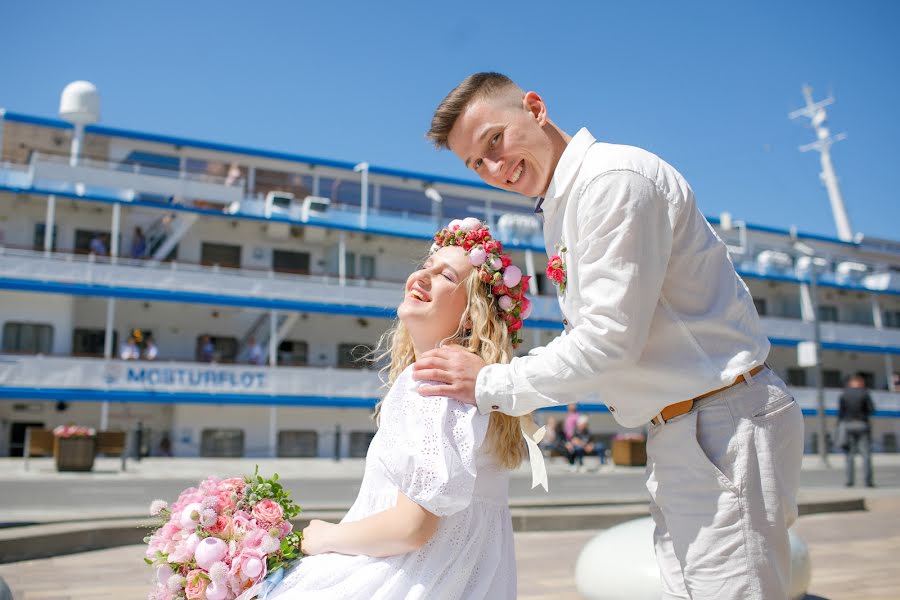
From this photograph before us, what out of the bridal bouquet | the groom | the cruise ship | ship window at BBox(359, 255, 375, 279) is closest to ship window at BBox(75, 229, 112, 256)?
the cruise ship

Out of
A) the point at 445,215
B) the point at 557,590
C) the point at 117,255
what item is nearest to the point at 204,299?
the point at 117,255

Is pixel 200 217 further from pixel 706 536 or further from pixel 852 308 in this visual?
pixel 852 308

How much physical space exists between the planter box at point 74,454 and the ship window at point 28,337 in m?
9.43

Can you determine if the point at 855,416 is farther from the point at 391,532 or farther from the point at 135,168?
the point at 135,168

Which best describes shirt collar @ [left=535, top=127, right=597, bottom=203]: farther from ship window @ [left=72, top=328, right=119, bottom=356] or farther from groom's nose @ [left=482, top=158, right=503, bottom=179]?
ship window @ [left=72, top=328, right=119, bottom=356]

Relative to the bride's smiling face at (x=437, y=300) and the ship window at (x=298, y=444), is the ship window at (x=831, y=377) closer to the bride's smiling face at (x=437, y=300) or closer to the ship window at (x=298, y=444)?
the ship window at (x=298, y=444)

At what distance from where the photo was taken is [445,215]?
3472cm

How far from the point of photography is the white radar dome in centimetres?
2806

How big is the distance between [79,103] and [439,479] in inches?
1184

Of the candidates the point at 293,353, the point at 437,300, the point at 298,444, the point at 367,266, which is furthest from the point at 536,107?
the point at 367,266

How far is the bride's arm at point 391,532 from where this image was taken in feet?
7.61

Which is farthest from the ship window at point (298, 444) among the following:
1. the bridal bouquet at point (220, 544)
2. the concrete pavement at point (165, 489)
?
the bridal bouquet at point (220, 544)

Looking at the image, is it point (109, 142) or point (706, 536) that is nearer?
point (706, 536)

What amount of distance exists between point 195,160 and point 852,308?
32581mm
